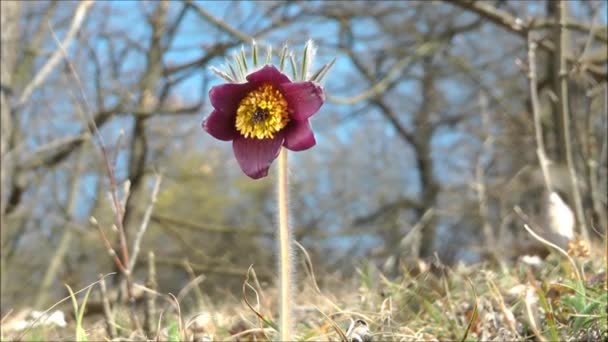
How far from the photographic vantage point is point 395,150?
11.7 meters

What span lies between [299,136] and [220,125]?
13 centimetres

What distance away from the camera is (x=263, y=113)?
91 cm

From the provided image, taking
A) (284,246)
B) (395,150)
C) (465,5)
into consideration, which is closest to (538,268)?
(284,246)

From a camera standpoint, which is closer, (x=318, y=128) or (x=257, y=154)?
(x=257, y=154)

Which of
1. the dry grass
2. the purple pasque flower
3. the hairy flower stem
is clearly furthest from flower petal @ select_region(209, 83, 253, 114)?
the dry grass

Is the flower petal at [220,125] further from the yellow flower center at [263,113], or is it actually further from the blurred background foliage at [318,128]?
the blurred background foliage at [318,128]

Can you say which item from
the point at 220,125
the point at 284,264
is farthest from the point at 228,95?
the point at 284,264

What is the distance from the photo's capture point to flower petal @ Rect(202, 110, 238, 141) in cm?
94

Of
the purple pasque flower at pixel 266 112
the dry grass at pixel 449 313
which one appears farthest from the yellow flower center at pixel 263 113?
the dry grass at pixel 449 313

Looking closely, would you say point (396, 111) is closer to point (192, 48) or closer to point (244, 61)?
point (192, 48)

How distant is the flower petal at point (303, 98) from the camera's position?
87 centimetres

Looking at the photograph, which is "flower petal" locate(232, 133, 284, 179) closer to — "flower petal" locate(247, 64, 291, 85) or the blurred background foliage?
"flower petal" locate(247, 64, 291, 85)

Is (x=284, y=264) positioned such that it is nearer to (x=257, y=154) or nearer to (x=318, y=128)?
(x=257, y=154)

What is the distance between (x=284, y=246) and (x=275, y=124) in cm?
17
